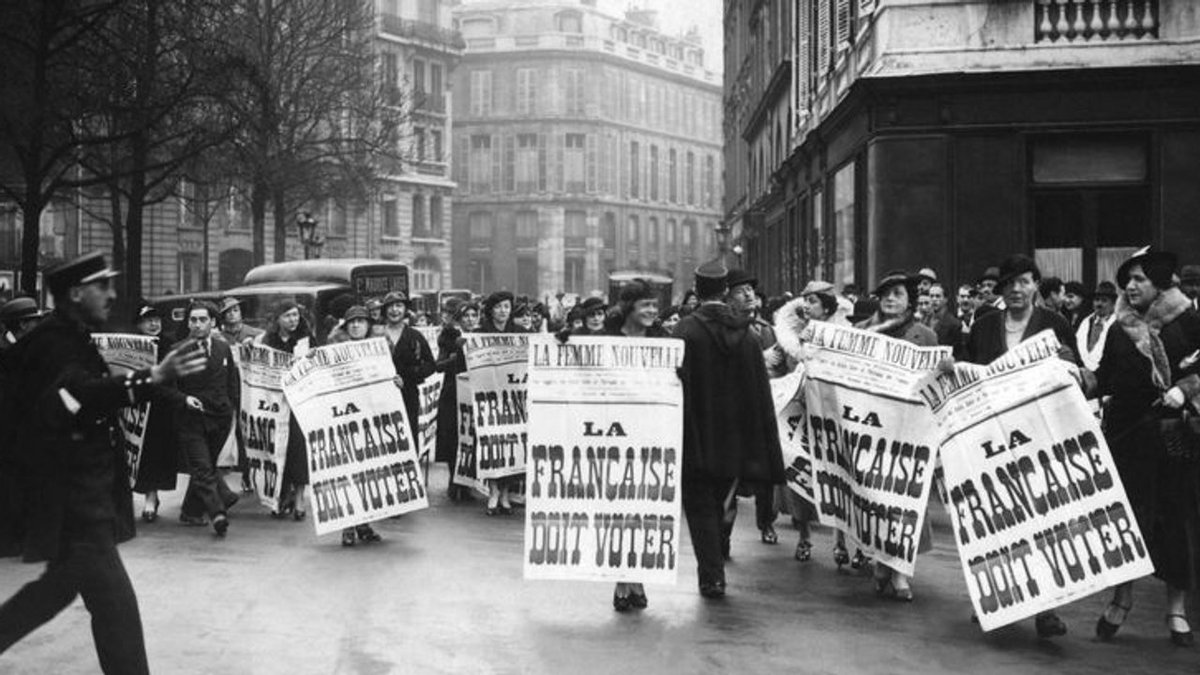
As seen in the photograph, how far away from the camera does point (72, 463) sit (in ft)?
20.2

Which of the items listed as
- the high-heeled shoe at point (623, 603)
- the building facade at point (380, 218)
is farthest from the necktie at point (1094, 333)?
the building facade at point (380, 218)

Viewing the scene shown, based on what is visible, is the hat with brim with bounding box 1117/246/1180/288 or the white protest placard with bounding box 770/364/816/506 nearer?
the hat with brim with bounding box 1117/246/1180/288

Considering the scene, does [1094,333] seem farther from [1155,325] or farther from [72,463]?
[72,463]

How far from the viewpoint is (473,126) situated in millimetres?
94438

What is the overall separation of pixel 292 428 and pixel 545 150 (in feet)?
270

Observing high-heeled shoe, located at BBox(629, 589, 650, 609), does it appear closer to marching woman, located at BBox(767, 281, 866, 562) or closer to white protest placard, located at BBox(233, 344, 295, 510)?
marching woman, located at BBox(767, 281, 866, 562)

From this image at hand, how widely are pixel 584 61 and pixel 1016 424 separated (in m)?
88.7

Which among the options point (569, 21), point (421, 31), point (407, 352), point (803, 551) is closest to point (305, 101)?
point (407, 352)

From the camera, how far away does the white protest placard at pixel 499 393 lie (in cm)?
1316

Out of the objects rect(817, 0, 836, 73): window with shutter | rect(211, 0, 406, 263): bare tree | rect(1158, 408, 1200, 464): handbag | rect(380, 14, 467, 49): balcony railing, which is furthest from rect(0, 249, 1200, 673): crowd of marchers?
rect(380, 14, 467, 49): balcony railing

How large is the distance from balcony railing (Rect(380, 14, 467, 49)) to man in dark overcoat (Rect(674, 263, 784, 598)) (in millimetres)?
67769

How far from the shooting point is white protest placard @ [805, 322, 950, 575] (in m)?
8.95

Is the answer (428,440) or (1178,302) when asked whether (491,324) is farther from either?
(1178,302)

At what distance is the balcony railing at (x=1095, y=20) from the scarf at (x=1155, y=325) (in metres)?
12.2
